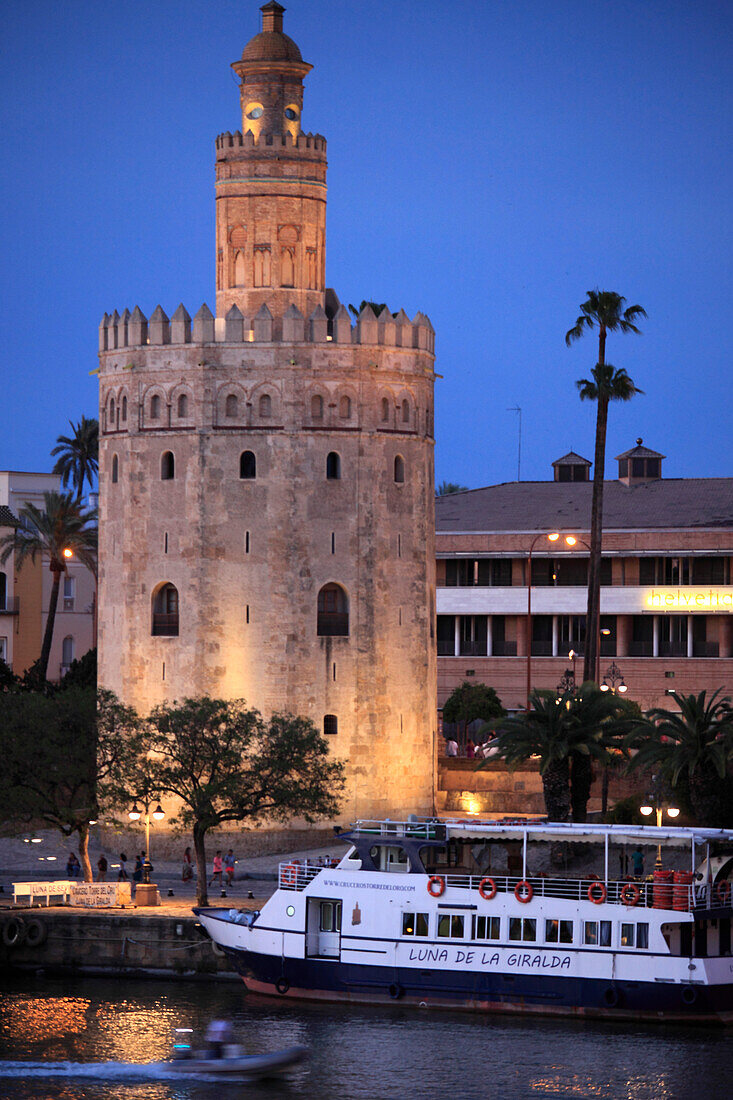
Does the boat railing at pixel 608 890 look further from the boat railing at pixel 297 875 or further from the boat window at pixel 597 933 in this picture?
the boat railing at pixel 297 875

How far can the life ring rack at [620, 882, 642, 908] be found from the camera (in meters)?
46.0

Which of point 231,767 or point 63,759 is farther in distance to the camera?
point 63,759

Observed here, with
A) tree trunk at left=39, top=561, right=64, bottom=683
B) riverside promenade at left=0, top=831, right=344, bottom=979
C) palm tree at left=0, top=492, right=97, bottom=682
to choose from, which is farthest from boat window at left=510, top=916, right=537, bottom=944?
palm tree at left=0, top=492, right=97, bottom=682

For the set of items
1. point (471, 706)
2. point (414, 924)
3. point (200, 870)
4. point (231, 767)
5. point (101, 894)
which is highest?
point (471, 706)

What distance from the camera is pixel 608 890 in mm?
47625

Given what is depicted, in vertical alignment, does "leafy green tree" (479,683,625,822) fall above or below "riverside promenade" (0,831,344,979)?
above

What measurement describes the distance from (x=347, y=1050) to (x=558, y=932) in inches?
238

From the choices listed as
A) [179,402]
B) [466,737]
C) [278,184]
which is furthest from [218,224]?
[466,737]

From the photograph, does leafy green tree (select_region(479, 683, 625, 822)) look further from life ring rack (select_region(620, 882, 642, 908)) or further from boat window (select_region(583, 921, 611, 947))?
boat window (select_region(583, 921, 611, 947))

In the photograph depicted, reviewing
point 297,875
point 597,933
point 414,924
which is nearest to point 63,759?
point 297,875

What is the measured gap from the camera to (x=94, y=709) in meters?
59.7

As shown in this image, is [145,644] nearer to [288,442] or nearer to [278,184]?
[288,442]

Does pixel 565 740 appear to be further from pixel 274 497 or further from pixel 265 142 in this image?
pixel 265 142

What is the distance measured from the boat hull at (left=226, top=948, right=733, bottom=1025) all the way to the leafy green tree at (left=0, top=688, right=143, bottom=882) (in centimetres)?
875
